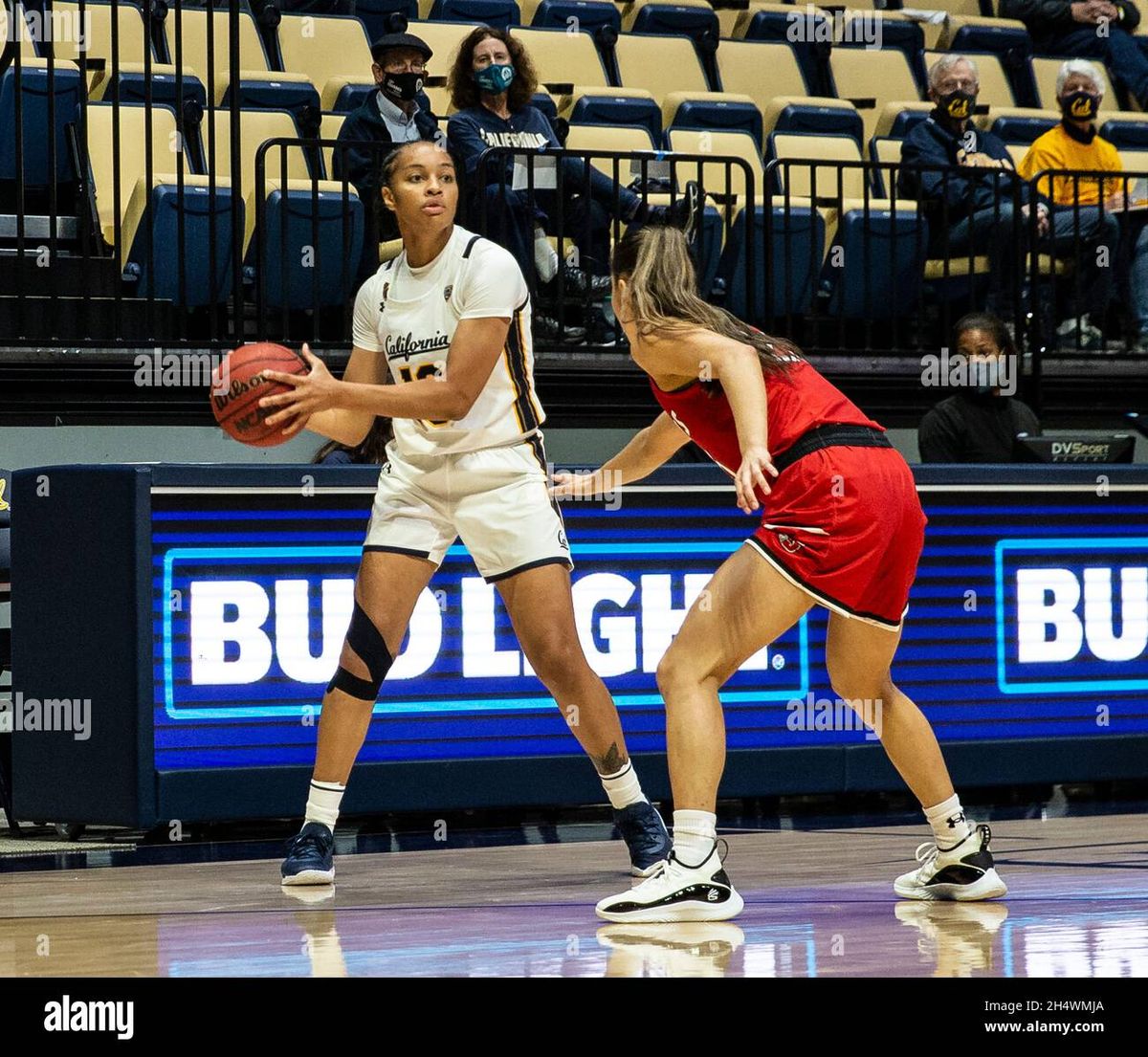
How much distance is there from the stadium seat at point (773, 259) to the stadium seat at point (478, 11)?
7.41 ft

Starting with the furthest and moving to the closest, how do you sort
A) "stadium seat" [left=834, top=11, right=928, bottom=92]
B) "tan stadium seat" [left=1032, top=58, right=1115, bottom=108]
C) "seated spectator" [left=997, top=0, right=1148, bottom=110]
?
"seated spectator" [left=997, top=0, right=1148, bottom=110] → "tan stadium seat" [left=1032, top=58, right=1115, bottom=108] → "stadium seat" [left=834, top=11, right=928, bottom=92]

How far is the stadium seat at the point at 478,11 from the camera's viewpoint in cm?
1186

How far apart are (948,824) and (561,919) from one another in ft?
3.46

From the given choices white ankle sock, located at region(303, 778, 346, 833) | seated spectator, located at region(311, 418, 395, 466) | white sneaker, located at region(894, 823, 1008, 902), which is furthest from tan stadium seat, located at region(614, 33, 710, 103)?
white sneaker, located at region(894, 823, 1008, 902)

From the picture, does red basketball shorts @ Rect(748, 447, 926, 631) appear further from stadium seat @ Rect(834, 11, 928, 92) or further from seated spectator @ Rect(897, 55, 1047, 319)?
stadium seat @ Rect(834, 11, 928, 92)

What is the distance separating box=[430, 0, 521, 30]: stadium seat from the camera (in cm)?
1186

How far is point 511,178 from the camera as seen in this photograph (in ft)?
30.8

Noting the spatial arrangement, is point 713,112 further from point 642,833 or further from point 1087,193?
point 642,833

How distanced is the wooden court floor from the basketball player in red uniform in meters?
0.16

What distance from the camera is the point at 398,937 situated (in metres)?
4.82

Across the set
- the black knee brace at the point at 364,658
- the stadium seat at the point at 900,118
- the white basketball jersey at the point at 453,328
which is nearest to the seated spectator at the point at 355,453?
the white basketball jersey at the point at 453,328

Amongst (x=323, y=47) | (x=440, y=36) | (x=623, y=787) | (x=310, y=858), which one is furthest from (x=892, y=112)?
(x=310, y=858)
